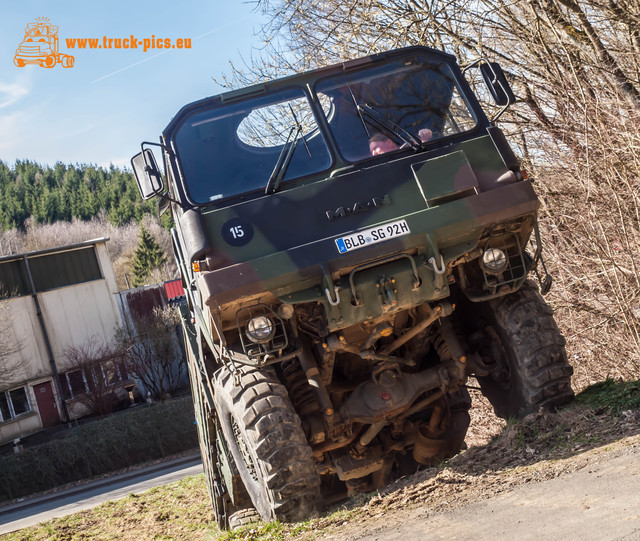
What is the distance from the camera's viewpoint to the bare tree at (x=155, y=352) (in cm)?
3434

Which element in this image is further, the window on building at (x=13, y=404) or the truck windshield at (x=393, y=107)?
the window on building at (x=13, y=404)

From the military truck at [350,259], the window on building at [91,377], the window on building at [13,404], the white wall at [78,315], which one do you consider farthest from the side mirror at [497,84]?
the white wall at [78,315]

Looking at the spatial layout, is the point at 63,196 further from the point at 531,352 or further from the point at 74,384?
the point at 531,352

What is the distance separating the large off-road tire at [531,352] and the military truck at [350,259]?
0.05 ft

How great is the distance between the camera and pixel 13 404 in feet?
107

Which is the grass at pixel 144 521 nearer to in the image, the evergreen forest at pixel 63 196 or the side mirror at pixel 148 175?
the side mirror at pixel 148 175

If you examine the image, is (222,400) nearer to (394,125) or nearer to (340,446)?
(340,446)

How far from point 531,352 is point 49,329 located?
102 feet

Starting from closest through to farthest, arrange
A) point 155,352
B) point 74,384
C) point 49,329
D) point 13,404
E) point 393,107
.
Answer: point 393,107 → point 13,404 → point 49,329 → point 74,384 → point 155,352

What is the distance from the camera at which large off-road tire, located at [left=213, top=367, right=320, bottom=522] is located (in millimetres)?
5539

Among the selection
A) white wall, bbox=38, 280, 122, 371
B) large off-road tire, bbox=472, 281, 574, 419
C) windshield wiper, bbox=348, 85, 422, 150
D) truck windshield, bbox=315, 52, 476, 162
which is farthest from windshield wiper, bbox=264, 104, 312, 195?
white wall, bbox=38, 280, 122, 371

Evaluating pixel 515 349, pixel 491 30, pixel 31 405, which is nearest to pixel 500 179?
pixel 515 349

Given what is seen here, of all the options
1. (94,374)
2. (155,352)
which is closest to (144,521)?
(94,374)

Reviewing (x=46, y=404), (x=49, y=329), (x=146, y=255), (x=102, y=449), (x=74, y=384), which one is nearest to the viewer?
(x=102, y=449)
